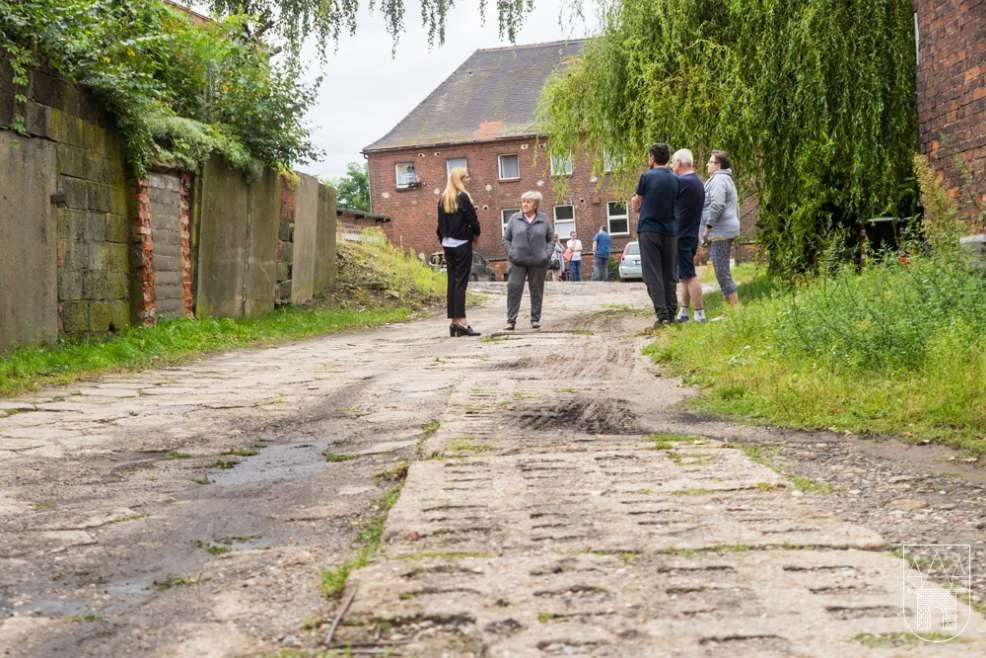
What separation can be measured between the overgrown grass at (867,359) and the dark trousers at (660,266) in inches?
98.1

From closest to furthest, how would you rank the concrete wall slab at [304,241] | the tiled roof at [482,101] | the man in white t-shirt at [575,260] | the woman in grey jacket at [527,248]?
the woman in grey jacket at [527,248], the concrete wall slab at [304,241], the man in white t-shirt at [575,260], the tiled roof at [482,101]

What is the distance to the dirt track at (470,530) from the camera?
8.63 feet

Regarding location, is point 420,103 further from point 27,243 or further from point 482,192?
point 27,243

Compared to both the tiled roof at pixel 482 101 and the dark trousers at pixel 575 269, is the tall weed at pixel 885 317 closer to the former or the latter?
the dark trousers at pixel 575 269

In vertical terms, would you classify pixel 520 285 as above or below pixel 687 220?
below

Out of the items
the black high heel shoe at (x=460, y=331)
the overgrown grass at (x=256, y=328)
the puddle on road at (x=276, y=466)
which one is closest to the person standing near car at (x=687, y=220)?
the black high heel shoe at (x=460, y=331)

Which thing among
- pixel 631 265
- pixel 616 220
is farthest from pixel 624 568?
pixel 616 220

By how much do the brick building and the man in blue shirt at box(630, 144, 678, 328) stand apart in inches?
1267

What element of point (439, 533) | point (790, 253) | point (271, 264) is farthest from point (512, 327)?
point (439, 533)

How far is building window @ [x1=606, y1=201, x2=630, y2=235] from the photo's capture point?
1715 inches

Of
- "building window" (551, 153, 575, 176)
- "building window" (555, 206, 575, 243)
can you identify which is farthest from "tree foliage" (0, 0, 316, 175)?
"building window" (555, 206, 575, 243)

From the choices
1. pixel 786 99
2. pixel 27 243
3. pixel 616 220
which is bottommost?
pixel 27 243

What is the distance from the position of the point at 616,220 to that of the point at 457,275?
1261 inches

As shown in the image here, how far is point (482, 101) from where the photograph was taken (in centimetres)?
4591
